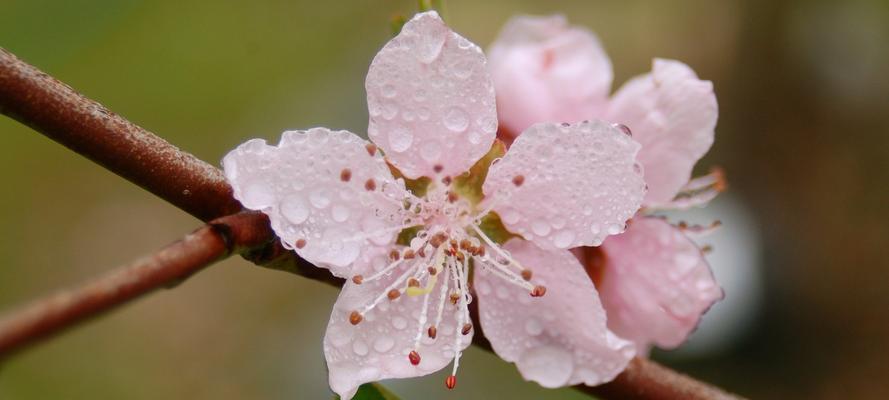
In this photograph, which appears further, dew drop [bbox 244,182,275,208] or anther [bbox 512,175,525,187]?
anther [bbox 512,175,525,187]

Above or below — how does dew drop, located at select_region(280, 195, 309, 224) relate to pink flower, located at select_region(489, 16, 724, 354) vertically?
above

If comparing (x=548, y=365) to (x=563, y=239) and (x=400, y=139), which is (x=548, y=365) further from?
(x=400, y=139)

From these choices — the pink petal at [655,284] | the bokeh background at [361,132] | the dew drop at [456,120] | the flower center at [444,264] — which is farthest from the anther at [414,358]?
the bokeh background at [361,132]

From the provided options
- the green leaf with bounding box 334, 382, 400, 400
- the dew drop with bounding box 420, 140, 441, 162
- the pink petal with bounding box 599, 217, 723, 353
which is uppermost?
the dew drop with bounding box 420, 140, 441, 162

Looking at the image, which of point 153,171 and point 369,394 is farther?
point 369,394

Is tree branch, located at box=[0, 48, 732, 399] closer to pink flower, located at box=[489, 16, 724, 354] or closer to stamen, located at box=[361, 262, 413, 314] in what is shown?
stamen, located at box=[361, 262, 413, 314]

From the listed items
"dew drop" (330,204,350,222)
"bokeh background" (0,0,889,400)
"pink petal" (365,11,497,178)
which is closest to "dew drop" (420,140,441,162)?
"pink petal" (365,11,497,178)

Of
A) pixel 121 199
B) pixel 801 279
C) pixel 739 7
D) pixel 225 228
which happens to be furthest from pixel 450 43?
pixel 121 199

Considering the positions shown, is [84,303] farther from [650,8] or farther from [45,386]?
[650,8]

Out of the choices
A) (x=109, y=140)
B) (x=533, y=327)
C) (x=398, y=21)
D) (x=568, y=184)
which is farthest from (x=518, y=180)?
(x=109, y=140)
